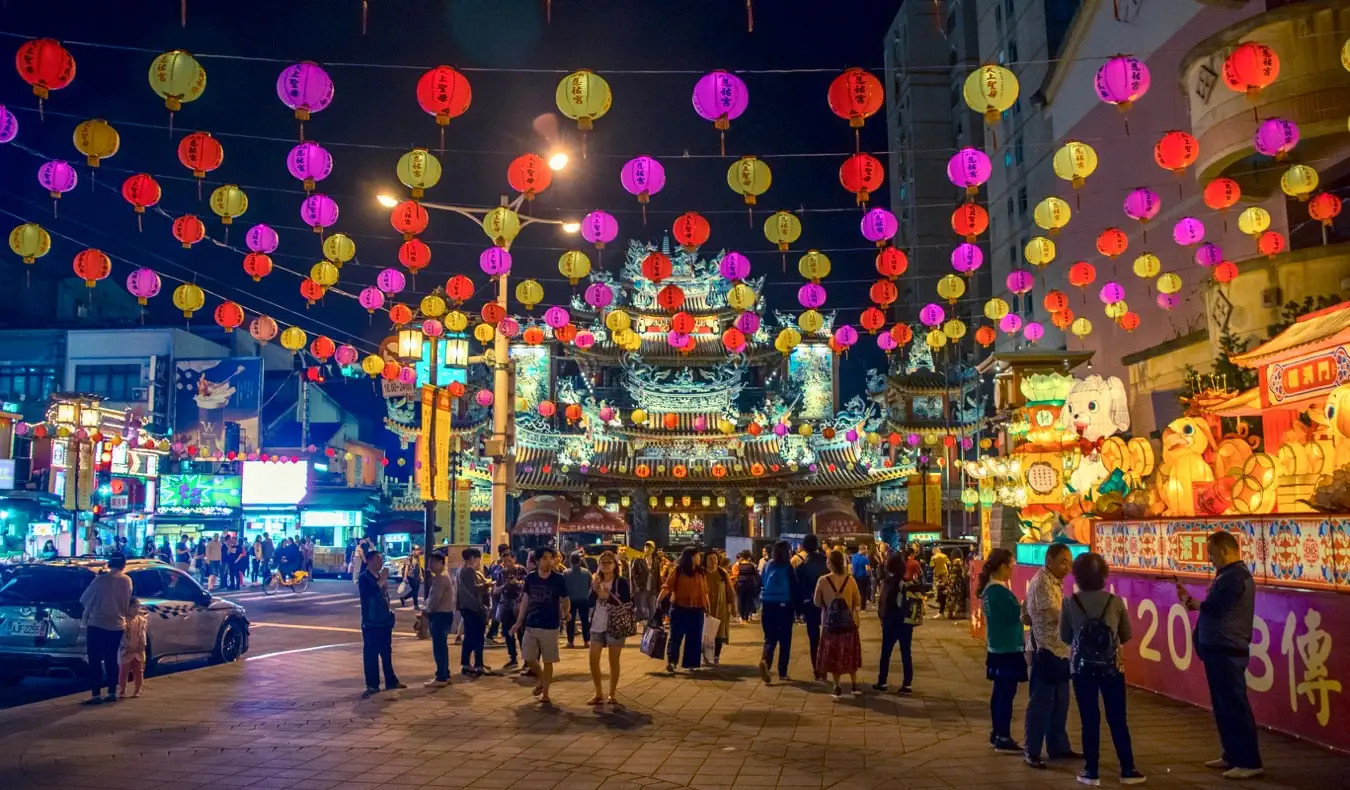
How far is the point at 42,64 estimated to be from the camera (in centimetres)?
1088

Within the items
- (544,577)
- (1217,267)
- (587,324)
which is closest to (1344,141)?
(1217,267)

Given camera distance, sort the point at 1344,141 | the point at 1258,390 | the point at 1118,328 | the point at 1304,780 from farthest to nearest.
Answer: the point at 1118,328 < the point at 1344,141 < the point at 1258,390 < the point at 1304,780

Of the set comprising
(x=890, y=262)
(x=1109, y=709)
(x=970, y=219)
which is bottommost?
(x=1109, y=709)

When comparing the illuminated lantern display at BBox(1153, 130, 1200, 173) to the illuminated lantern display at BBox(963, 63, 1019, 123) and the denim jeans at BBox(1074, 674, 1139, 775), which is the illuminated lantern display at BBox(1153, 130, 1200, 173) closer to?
the illuminated lantern display at BBox(963, 63, 1019, 123)

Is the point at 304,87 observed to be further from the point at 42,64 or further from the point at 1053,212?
the point at 1053,212

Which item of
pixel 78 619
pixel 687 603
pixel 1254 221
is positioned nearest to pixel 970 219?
pixel 1254 221

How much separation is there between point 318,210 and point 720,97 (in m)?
6.48

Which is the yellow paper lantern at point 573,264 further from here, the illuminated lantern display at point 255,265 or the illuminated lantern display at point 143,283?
the illuminated lantern display at point 143,283

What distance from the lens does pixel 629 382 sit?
3909 centimetres

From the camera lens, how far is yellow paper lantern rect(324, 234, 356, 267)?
17.3 m

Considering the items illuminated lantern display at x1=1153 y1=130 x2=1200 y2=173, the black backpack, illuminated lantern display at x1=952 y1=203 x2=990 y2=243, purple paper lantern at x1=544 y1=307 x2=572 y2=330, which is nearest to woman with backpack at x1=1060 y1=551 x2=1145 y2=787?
the black backpack

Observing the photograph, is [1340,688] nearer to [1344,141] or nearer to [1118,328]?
[1344,141]

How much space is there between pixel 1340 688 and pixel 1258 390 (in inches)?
276

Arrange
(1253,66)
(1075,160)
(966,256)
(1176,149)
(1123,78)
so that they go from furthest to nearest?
(966,256) → (1075,160) → (1176,149) → (1253,66) → (1123,78)
